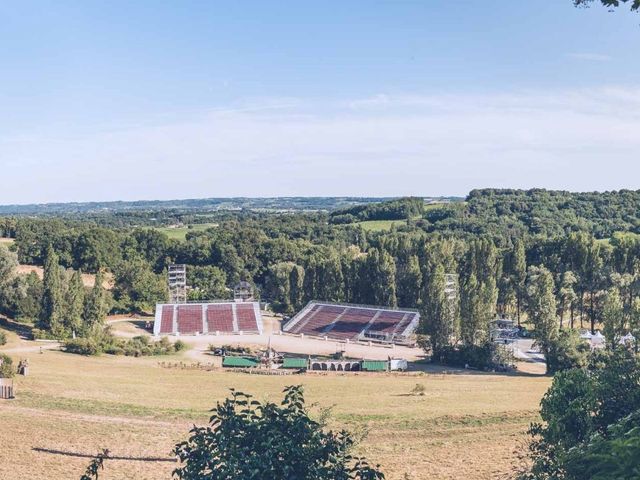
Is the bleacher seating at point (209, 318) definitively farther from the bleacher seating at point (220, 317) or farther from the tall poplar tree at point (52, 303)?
the tall poplar tree at point (52, 303)

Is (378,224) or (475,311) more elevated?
(378,224)

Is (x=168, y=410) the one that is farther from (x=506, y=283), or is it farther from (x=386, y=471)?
(x=506, y=283)

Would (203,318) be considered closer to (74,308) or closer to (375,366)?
(74,308)

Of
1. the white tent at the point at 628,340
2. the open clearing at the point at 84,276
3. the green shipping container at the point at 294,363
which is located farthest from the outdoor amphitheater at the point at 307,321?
the open clearing at the point at 84,276

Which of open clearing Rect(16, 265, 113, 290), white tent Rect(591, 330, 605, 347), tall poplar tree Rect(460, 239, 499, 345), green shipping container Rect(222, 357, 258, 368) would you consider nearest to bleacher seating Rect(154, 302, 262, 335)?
green shipping container Rect(222, 357, 258, 368)

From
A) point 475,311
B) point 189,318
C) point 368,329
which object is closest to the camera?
point 475,311

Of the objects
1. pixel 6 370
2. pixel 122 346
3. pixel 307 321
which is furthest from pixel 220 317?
pixel 6 370

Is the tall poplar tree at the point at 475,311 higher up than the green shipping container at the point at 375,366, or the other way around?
the tall poplar tree at the point at 475,311
